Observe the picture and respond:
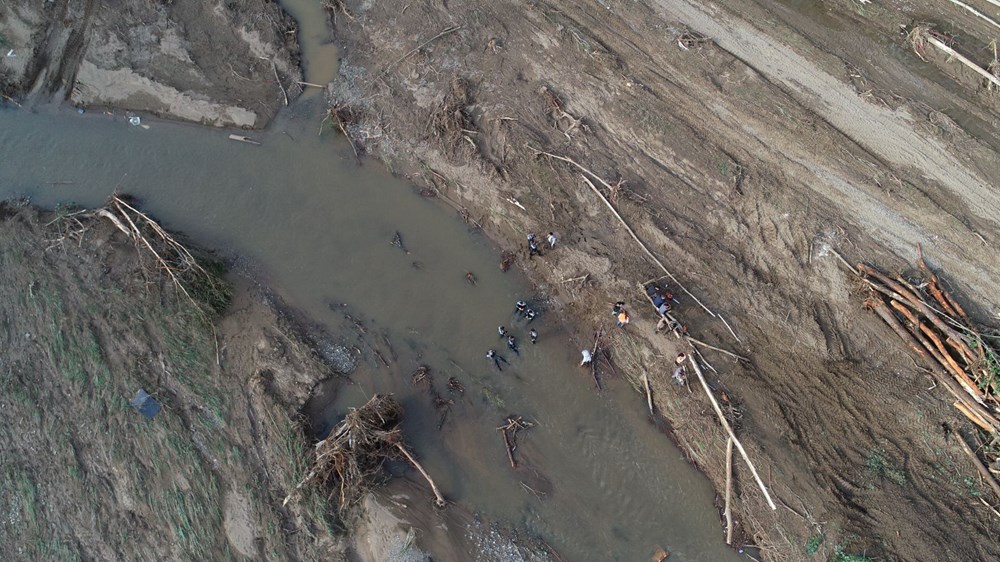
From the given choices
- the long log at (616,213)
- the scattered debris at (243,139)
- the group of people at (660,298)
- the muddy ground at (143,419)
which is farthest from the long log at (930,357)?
the scattered debris at (243,139)

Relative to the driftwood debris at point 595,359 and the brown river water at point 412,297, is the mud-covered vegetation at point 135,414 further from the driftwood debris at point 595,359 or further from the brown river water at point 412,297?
the driftwood debris at point 595,359

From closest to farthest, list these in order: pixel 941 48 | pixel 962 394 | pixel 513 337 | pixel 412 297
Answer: pixel 962 394
pixel 513 337
pixel 412 297
pixel 941 48

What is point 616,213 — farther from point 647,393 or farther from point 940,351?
point 940,351

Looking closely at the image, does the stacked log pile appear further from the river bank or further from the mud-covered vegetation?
the mud-covered vegetation

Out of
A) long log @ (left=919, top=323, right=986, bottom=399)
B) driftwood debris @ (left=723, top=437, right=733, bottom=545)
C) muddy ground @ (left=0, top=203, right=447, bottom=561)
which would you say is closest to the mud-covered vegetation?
muddy ground @ (left=0, top=203, right=447, bottom=561)

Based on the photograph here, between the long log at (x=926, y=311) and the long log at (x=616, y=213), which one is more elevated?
the long log at (x=926, y=311)

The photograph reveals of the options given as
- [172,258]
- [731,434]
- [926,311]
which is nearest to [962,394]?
[926,311]
